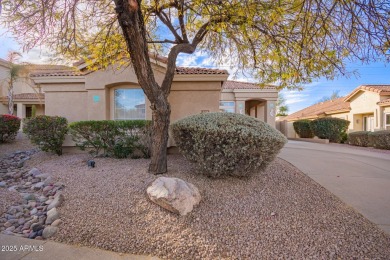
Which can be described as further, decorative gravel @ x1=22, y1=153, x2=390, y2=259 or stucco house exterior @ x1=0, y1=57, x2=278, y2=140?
stucco house exterior @ x1=0, y1=57, x2=278, y2=140

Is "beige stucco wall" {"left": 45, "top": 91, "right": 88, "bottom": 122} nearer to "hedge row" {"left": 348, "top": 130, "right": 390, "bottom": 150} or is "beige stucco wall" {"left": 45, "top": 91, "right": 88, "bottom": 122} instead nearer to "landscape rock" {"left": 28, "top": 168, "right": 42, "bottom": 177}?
"landscape rock" {"left": 28, "top": 168, "right": 42, "bottom": 177}

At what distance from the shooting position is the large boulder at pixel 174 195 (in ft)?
13.2

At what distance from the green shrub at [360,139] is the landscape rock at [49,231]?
17809 millimetres

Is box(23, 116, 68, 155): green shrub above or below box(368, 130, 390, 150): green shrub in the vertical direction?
above

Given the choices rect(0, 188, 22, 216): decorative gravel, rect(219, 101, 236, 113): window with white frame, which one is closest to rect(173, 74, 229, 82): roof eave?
rect(0, 188, 22, 216): decorative gravel

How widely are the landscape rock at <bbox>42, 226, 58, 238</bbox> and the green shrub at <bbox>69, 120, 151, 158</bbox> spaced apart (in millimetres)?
4294

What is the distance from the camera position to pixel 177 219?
12.7 ft

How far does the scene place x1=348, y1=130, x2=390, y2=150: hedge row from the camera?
1362cm

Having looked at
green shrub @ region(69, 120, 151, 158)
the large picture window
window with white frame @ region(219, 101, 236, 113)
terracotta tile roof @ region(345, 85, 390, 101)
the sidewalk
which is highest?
terracotta tile roof @ region(345, 85, 390, 101)

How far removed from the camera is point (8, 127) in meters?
12.1

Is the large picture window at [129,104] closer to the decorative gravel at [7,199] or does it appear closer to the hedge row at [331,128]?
the decorative gravel at [7,199]

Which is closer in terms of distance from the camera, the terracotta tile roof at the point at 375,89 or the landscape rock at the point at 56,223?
the landscape rock at the point at 56,223

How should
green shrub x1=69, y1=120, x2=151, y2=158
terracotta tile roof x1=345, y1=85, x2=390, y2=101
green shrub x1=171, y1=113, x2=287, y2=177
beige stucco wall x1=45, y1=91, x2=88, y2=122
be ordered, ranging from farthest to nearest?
terracotta tile roof x1=345, y1=85, x2=390, y2=101, beige stucco wall x1=45, y1=91, x2=88, y2=122, green shrub x1=69, y1=120, x2=151, y2=158, green shrub x1=171, y1=113, x2=287, y2=177

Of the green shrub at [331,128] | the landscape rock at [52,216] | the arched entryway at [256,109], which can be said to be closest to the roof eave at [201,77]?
the landscape rock at [52,216]
